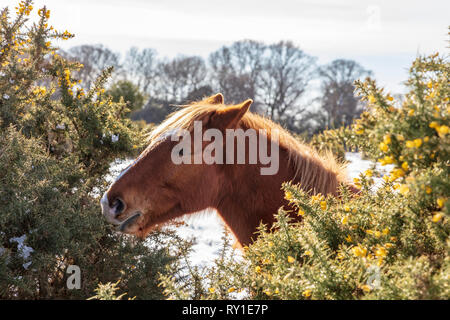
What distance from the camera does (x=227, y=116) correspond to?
2.87m

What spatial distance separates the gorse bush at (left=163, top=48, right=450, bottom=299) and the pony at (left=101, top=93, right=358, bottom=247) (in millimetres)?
750

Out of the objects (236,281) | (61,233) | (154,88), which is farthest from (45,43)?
(154,88)

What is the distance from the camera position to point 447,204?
1.28m

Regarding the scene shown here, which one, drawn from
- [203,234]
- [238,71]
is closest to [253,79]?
[238,71]

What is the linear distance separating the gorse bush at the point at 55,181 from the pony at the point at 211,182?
0.43m

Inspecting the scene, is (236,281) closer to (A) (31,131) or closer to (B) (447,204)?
(B) (447,204)

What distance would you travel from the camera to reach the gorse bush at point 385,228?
1.40m

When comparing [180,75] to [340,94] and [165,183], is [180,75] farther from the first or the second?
[165,183]

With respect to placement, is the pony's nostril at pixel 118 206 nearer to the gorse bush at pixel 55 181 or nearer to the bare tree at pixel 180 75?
the gorse bush at pixel 55 181

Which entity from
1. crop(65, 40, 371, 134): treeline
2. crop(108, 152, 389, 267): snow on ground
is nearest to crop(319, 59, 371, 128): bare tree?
crop(65, 40, 371, 134): treeline

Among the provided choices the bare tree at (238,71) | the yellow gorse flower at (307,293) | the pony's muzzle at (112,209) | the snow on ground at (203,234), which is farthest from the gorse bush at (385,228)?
the bare tree at (238,71)

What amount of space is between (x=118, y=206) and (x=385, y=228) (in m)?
1.92
